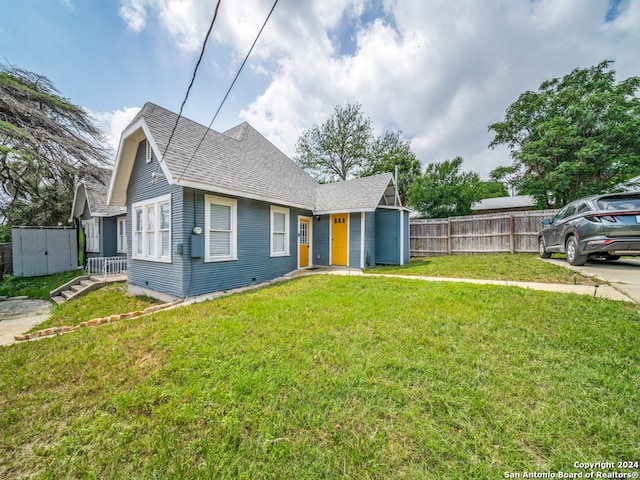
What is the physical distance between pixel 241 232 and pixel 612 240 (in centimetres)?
919

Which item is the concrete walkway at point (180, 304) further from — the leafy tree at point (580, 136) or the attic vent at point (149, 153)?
the leafy tree at point (580, 136)

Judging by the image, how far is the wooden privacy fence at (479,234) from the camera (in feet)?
34.8

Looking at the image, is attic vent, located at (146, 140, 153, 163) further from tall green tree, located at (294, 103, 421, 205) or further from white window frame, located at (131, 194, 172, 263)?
tall green tree, located at (294, 103, 421, 205)

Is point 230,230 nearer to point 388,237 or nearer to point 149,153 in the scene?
point 149,153

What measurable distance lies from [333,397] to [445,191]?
15.1m

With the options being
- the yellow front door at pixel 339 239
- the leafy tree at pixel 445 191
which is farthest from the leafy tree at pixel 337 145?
the yellow front door at pixel 339 239

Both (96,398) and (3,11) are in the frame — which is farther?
(3,11)

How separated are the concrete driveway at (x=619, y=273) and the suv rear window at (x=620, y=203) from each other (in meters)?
1.58

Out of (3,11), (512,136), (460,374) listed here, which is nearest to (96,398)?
(460,374)

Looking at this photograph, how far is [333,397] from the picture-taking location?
2189 millimetres

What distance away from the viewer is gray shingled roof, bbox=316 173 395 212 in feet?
31.9

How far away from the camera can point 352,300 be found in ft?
16.1

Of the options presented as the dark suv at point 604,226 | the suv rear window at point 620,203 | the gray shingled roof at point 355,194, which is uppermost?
the gray shingled roof at point 355,194

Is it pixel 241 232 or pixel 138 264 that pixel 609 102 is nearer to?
pixel 241 232
